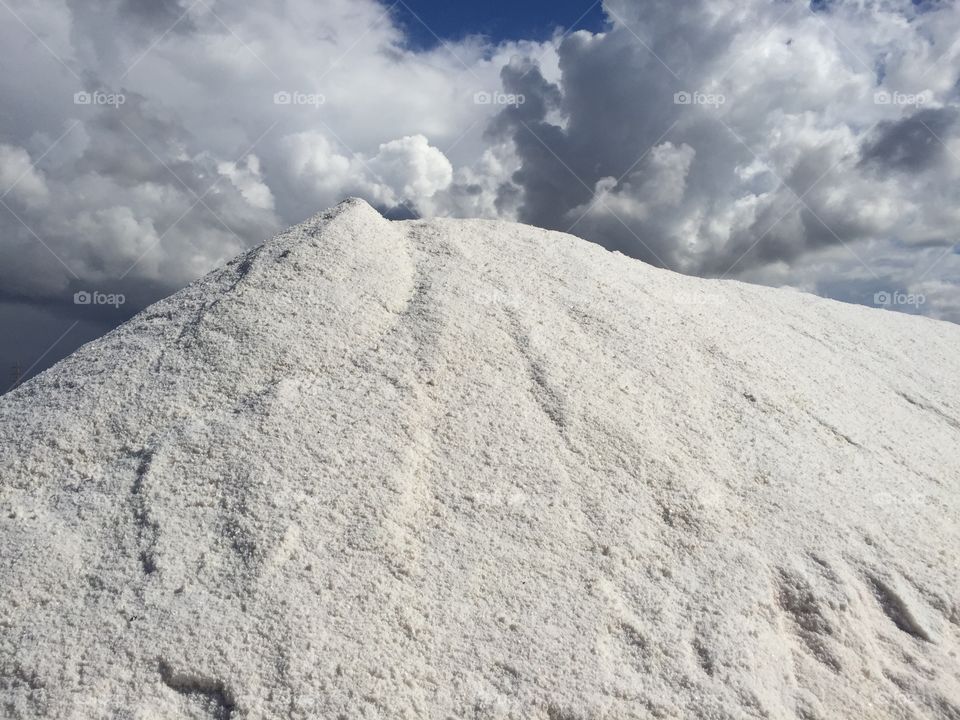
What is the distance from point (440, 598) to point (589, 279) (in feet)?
15.3

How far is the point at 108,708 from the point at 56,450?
233 cm

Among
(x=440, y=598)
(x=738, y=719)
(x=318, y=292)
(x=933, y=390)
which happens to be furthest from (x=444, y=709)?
(x=933, y=390)

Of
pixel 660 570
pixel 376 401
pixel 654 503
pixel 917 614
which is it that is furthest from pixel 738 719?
pixel 376 401

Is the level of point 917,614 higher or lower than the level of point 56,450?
lower

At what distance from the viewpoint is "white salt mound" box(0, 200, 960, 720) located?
367 cm

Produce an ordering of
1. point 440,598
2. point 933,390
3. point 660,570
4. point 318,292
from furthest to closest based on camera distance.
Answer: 1. point 933,390
2. point 318,292
3. point 660,570
4. point 440,598

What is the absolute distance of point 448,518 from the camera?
450 cm

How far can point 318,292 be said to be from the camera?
6.25 metres

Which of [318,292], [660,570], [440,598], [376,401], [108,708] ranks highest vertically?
[318,292]

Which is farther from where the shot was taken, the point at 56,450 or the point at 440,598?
the point at 56,450

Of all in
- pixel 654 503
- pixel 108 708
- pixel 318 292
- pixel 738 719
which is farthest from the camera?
pixel 318 292

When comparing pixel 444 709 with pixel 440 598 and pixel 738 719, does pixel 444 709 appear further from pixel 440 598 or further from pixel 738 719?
pixel 738 719

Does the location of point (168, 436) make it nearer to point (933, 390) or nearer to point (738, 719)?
point (738, 719)

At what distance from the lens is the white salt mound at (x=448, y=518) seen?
3670 mm
